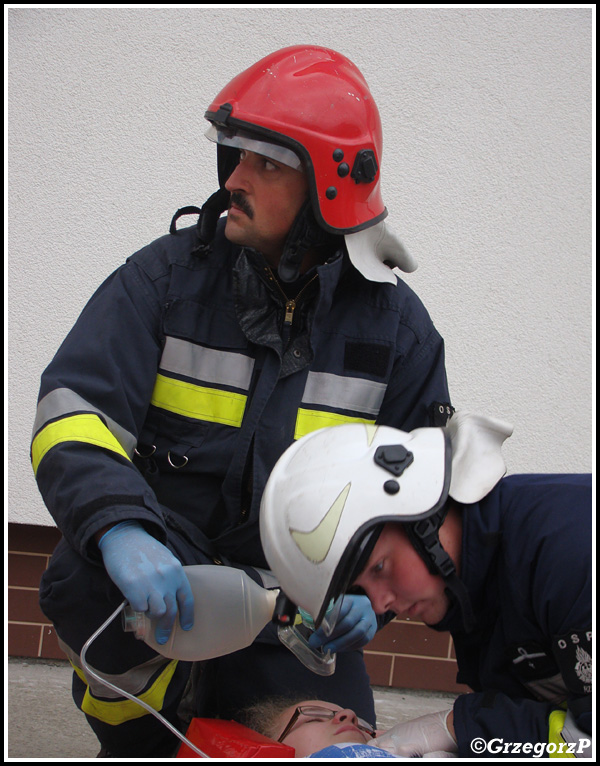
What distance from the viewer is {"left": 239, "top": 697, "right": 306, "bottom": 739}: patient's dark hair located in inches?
76.5

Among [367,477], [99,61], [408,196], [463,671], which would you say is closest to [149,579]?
[367,477]

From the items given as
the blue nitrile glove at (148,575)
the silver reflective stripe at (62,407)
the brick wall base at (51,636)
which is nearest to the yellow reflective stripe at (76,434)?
the silver reflective stripe at (62,407)

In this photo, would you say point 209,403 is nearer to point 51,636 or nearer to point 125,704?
point 125,704

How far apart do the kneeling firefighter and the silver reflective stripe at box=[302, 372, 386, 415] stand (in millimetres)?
512

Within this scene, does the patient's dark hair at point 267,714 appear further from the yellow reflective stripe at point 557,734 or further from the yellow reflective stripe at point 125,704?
the yellow reflective stripe at point 557,734

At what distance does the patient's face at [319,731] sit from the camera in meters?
1.74

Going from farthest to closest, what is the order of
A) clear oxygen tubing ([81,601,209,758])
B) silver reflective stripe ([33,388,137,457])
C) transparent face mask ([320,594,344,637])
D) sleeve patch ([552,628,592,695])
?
silver reflective stripe ([33,388,137,457]) < transparent face mask ([320,594,344,637]) < clear oxygen tubing ([81,601,209,758]) < sleeve patch ([552,628,592,695])

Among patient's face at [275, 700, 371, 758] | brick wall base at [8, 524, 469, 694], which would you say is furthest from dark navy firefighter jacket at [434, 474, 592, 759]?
brick wall base at [8, 524, 469, 694]

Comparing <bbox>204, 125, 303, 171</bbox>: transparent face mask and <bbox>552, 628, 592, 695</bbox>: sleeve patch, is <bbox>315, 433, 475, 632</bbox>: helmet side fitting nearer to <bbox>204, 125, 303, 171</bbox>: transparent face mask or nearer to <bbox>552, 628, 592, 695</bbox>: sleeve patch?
<bbox>552, 628, 592, 695</bbox>: sleeve patch

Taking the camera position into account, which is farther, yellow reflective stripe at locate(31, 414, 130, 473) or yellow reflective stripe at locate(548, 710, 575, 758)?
yellow reflective stripe at locate(31, 414, 130, 473)

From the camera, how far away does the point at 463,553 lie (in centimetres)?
156

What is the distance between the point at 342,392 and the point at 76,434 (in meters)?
0.77

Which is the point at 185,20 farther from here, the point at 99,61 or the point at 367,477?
the point at 367,477

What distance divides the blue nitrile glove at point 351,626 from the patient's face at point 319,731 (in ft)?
0.50
